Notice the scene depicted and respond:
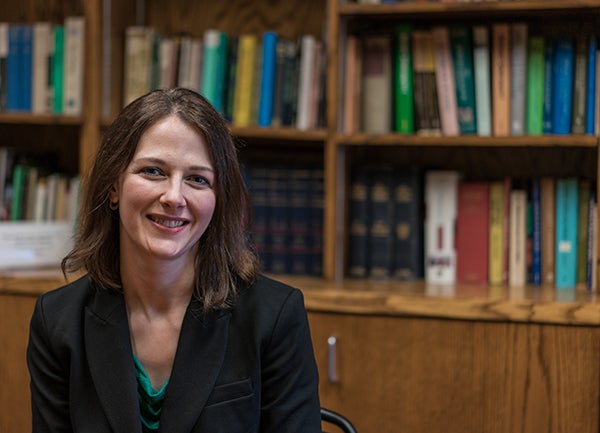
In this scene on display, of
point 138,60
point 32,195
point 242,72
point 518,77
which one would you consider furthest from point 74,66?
point 518,77

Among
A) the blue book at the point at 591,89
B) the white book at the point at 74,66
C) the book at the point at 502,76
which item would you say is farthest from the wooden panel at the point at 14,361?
the blue book at the point at 591,89

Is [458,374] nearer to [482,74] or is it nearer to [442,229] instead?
[442,229]

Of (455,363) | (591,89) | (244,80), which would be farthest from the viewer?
(244,80)

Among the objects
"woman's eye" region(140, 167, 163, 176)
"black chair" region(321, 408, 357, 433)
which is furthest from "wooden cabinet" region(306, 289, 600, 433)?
"woman's eye" region(140, 167, 163, 176)

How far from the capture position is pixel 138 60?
2713 mm

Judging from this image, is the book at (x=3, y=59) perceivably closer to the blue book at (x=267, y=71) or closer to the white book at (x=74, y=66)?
the white book at (x=74, y=66)

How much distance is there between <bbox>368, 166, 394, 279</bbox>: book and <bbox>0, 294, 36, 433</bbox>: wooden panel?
997 millimetres

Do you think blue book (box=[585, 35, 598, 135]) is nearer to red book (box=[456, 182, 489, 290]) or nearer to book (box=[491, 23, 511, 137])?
book (box=[491, 23, 511, 137])

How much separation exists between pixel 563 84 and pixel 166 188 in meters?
1.41

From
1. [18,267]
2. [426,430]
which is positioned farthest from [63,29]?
[426,430]

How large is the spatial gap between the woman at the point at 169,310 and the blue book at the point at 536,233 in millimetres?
1150

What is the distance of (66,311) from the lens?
1.58 metres

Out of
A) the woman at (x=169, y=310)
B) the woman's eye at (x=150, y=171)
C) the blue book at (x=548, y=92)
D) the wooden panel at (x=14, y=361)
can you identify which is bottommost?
the wooden panel at (x=14, y=361)

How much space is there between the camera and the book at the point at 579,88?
96.3 inches
